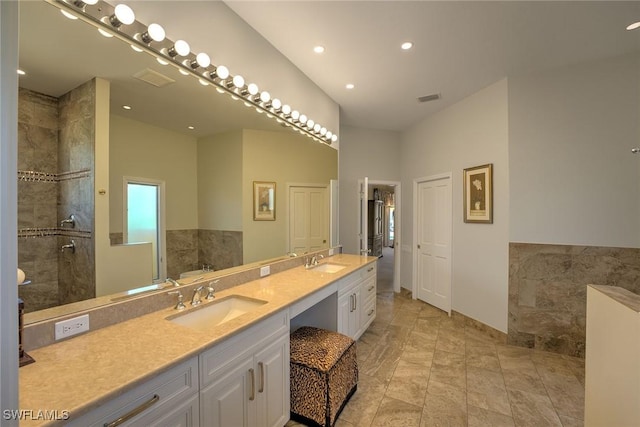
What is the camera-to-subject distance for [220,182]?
6.62 ft

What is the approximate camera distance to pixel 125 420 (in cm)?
90

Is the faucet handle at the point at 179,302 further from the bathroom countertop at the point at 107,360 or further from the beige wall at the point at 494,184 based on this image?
the beige wall at the point at 494,184

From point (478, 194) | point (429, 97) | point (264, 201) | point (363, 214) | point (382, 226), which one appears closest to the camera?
point (264, 201)

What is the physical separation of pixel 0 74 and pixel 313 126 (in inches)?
106

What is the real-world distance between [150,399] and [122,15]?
1.77 meters

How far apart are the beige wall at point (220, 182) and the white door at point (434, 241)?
3.05 m

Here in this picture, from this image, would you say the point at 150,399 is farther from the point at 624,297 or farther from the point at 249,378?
the point at 624,297

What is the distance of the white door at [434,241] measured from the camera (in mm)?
3895

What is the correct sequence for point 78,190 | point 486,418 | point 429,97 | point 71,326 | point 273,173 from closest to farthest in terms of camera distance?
point 71,326, point 78,190, point 486,418, point 273,173, point 429,97

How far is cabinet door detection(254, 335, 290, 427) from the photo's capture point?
1.49 m

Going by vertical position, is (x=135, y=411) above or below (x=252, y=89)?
below

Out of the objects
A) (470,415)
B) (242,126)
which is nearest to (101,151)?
(242,126)

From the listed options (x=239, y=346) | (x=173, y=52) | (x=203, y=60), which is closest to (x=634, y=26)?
(x=203, y=60)

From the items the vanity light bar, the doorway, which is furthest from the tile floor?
the vanity light bar
